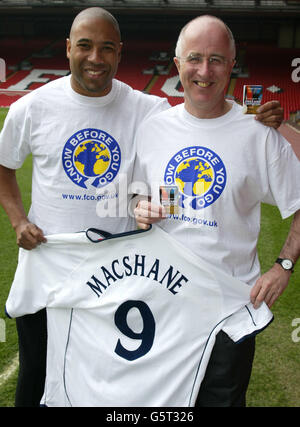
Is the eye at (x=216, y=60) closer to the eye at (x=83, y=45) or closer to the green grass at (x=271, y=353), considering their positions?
the eye at (x=83, y=45)

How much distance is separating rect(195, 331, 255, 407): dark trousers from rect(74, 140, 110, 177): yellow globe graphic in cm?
87

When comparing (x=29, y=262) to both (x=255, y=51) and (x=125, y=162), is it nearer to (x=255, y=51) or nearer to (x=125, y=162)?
(x=125, y=162)

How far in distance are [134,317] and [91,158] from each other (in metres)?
0.71

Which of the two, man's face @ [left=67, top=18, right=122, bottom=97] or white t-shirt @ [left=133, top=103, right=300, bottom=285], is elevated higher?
man's face @ [left=67, top=18, right=122, bottom=97]

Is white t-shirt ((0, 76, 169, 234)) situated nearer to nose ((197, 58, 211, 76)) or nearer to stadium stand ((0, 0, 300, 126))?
nose ((197, 58, 211, 76))

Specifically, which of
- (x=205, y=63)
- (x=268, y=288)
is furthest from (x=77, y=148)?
(x=268, y=288)

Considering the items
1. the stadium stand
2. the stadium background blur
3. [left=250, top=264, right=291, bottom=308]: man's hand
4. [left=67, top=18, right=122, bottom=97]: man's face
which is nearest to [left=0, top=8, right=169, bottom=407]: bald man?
[left=67, top=18, right=122, bottom=97]: man's face

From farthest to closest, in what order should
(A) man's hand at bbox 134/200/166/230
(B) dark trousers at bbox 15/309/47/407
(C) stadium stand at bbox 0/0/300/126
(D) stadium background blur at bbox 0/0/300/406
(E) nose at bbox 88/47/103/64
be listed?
1. (C) stadium stand at bbox 0/0/300/126
2. (D) stadium background blur at bbox 0/0/300/406
3. (B) dark trousers at bbox 15/309/47/407
4. (E) nose at bbox 88/47/103/64
5. (A) man's hand at bbox 134/200/166/230

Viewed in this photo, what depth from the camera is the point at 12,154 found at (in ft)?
7.72

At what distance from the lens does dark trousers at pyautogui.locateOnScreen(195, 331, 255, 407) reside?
1941 millimetres
